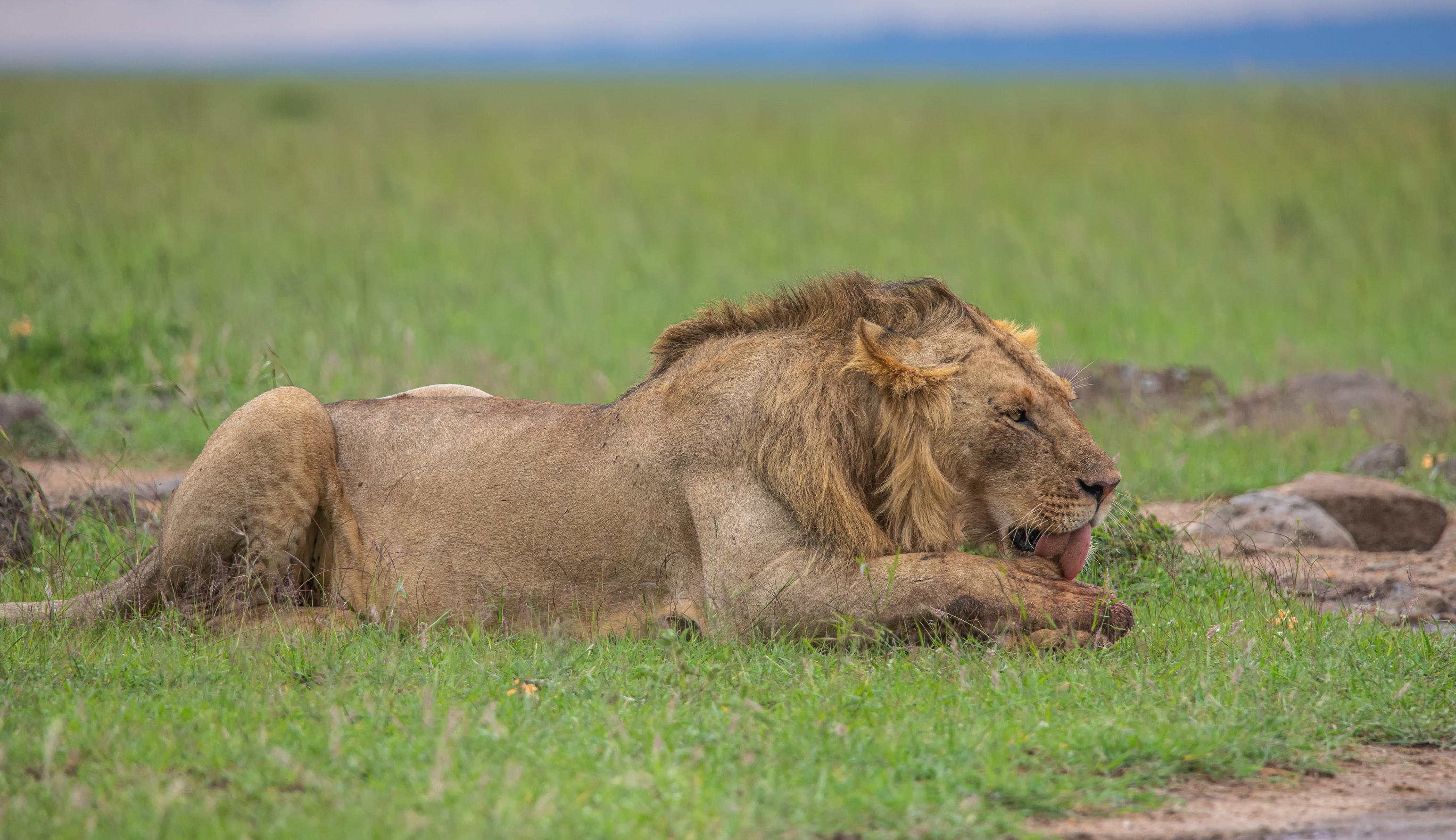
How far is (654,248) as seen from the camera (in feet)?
57.5

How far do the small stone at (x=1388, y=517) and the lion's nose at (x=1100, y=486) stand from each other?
259 centimetres

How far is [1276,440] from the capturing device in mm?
8781

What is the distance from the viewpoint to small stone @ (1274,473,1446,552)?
690cm

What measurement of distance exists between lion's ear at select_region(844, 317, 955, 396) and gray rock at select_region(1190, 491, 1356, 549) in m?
2.18

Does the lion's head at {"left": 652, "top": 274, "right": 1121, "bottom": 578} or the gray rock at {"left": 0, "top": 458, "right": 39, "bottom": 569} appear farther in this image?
the gray rock at {"left": 0, "top": 458, "right": 39, "bottom": 569}

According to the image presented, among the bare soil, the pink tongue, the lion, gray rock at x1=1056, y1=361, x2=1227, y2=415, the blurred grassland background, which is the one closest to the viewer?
the lion

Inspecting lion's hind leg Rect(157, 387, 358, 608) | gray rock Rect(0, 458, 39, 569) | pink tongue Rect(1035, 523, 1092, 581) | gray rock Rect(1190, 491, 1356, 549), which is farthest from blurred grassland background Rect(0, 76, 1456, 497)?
pink tongue Rect(1035, 523, 1092, 581)

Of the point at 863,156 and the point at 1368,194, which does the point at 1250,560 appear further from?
the point at 863,156

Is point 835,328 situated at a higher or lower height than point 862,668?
higher

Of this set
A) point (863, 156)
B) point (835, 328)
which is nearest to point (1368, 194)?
point (863, 156)

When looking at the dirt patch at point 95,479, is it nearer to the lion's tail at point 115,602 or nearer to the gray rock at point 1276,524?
the lion's tail at point 115,602

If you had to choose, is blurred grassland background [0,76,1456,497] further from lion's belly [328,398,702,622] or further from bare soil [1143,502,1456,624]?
lion's belly [328,398,702,622]

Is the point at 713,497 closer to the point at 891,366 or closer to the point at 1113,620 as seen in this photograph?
the point at 891,366

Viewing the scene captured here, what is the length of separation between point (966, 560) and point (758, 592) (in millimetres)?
694
